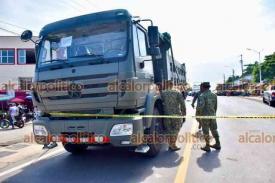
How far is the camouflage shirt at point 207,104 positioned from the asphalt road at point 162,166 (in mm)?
874

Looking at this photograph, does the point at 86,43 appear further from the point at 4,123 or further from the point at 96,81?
the point at 4,123

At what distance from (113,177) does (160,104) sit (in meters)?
2.38

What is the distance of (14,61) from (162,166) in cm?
3184

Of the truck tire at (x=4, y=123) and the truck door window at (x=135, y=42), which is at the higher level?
the truck door window at (x=135, y=42)

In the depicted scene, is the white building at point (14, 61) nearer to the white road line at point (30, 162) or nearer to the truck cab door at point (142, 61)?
the white road line at point (30, 162)

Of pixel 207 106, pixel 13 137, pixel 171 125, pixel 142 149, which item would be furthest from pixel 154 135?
pixel 13 137

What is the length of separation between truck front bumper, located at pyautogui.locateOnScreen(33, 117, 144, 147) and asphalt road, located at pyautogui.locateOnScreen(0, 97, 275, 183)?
596mm

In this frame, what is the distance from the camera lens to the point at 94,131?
5.36 meters

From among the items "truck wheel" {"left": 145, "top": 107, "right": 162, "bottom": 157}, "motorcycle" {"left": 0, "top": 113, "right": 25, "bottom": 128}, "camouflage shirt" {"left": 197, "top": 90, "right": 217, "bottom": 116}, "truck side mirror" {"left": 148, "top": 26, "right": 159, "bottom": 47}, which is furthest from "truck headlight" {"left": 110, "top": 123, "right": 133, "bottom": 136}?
"motorcycle" {"left": 0, "top": 113, "right": 25, "bottom": 128}

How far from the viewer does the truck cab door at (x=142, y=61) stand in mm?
5617

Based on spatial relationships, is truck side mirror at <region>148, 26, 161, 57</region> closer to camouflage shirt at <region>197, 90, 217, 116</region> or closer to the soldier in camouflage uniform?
the soldier in camouflage uniform

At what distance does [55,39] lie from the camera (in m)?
6.13

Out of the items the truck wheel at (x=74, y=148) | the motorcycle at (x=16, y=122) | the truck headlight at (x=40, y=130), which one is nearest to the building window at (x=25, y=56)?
the motorcycle at (x=16, y=122)

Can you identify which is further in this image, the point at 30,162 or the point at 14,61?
the point at 14,61
